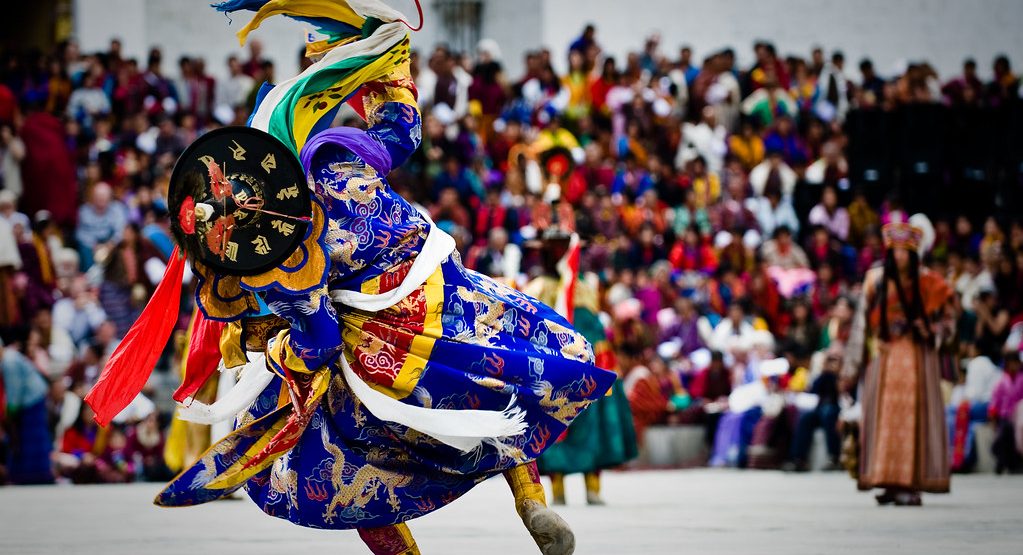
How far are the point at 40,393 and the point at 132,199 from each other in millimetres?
3567

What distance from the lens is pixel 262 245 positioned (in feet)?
16.7

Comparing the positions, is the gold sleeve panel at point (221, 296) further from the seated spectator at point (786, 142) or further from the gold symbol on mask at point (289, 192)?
the seated spectator at point (786, 142)

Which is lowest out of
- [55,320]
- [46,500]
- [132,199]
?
[46,500]

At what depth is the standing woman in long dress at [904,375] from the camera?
10.2 metres

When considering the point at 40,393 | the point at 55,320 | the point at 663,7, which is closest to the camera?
the point at 40,393

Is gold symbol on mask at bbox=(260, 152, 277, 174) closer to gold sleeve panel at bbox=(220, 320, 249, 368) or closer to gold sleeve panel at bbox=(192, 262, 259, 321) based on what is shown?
gold sleeve panel at bbox=(192, 262, 259, 321)

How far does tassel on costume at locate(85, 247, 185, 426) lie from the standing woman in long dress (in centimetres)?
593

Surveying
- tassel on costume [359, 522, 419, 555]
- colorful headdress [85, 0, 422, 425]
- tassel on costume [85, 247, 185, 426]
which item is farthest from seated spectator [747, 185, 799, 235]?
tassel on costume [85, 247, 185, 426]

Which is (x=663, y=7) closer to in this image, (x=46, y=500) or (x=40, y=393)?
(x=40, y=393)

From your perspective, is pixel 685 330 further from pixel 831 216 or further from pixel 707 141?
pixel 707 141

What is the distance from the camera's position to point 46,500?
11.1m

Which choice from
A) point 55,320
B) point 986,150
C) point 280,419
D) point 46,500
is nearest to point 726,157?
point 986,150

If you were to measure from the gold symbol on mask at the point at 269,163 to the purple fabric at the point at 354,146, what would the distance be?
0.18 m

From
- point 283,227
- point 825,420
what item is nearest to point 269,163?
point 283,227
